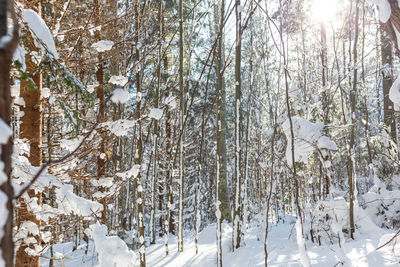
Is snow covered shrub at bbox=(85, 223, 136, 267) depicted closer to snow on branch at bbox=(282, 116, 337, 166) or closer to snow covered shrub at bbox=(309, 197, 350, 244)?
snow on branch at bbox=(282, 116, 337, 166)

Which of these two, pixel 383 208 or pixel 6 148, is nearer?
pixel 6 148

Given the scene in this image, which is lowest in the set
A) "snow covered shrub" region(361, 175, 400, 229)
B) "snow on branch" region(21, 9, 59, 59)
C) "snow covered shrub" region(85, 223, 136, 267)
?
"snow covered shrub" region(361, 175, 400, 229)

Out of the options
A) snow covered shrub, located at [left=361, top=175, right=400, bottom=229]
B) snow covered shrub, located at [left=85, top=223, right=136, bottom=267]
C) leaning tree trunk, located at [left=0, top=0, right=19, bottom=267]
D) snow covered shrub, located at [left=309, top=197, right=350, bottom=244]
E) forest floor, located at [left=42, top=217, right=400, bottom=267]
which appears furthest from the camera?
snow covered shrub, located at [left=361, top=175, right=400, bottom=229]

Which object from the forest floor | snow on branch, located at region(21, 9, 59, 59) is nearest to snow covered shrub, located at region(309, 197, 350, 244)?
the forest floor

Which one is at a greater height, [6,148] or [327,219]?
[6,148]

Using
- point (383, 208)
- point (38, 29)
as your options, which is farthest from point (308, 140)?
point (383, 208)

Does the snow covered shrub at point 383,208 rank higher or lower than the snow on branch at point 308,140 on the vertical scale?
lower

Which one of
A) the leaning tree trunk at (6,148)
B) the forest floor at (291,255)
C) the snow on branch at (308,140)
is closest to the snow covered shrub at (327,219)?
the forest floor at (291,255)

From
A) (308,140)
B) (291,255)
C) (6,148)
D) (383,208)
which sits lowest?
(291,255)

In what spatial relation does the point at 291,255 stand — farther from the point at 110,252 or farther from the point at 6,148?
the point at 6,148

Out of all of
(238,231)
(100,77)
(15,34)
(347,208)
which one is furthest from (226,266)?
(100,77)

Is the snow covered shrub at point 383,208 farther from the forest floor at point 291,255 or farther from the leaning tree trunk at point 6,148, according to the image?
the leaning tree trunk at point 6,148

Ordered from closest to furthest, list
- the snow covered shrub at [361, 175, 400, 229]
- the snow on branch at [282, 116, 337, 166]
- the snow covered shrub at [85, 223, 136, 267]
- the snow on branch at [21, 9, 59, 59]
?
the snow covered shrub at [85, 223, 136, 267] → the snow on branch at [21, 9, 59, 59] → the snow on branch at [282, 116, 337, 166] → the snow covered shrub at [361, 175, 400, 229]

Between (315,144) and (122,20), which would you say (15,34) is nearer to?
(315,144)
